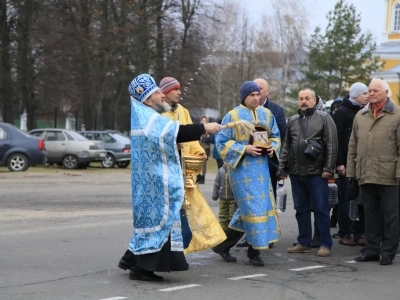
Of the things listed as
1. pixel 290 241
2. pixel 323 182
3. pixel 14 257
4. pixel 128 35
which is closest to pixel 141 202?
pixel 14 257

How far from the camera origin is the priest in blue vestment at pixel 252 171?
384 inches

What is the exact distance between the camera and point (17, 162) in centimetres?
2642

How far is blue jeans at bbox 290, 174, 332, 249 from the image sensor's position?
34.8 feet

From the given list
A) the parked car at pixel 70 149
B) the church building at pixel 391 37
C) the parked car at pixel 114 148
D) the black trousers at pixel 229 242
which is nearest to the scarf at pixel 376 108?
the black trousers at pixel 229 242

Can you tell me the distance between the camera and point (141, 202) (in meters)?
8.64

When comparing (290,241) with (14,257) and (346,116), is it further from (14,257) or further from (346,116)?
(14,257)

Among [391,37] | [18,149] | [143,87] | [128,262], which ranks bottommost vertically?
[128,262]

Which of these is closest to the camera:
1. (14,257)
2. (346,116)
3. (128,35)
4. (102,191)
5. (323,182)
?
(14,257)

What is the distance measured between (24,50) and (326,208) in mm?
30821

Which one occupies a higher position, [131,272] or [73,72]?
[73,72]

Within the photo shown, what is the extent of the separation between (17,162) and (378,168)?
17.8 metres

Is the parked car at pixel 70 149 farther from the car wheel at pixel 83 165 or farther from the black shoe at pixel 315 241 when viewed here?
the black shoe at pixel 315 241

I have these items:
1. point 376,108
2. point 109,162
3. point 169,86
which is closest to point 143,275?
point 169,86

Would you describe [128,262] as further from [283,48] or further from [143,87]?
[283,48]
